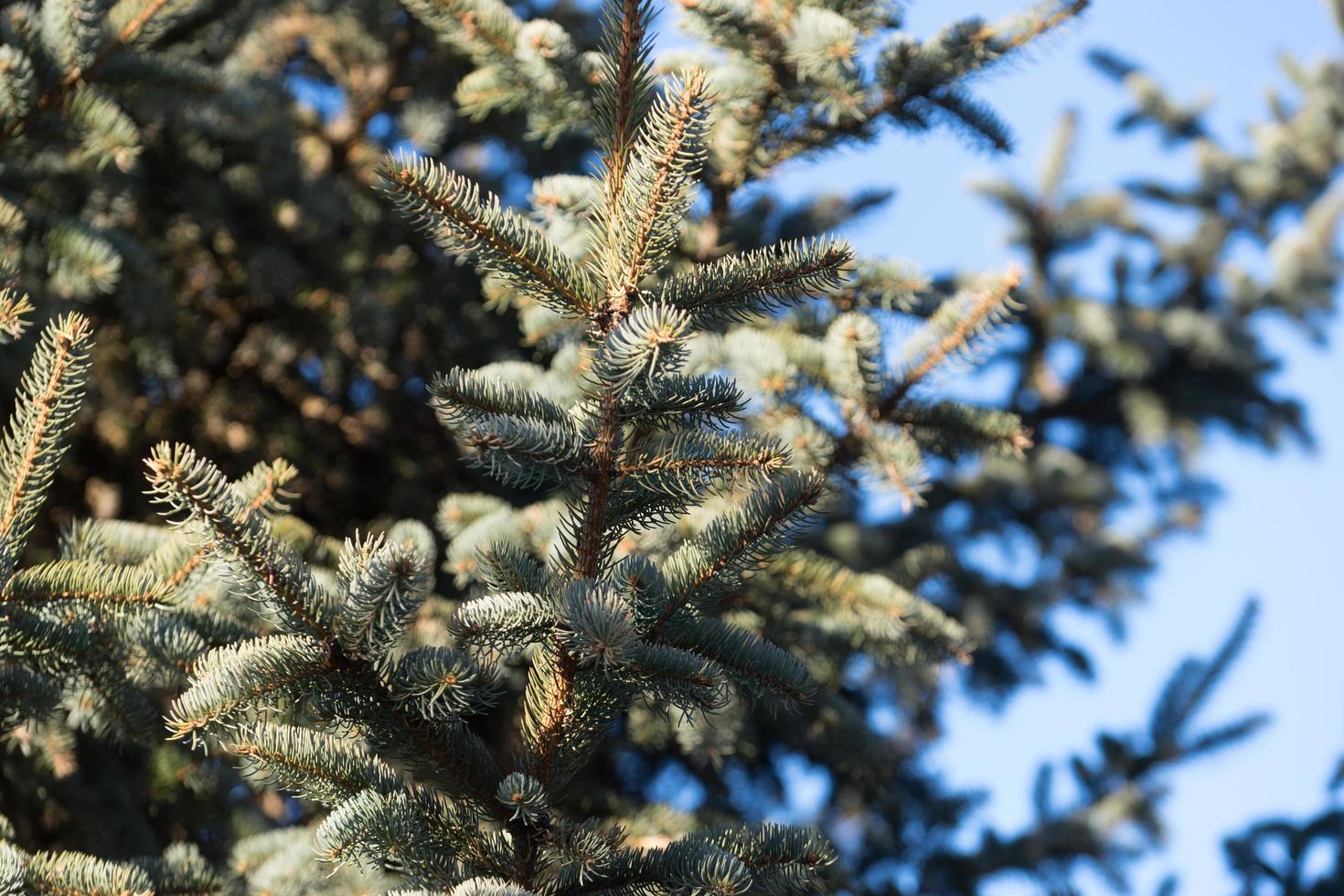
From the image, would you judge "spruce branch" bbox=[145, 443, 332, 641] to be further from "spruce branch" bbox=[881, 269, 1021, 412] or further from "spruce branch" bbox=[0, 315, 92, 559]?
"spruce branch" bbox=[881, 269, 1021, 412]

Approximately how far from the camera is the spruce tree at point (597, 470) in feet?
5.02

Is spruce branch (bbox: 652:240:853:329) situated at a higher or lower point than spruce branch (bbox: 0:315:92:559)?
higher

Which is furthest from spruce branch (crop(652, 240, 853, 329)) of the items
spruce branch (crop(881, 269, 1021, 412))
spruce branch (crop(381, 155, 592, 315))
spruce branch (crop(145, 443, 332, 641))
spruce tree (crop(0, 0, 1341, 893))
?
spruce branch (crop(881, 269, 1021, 412))

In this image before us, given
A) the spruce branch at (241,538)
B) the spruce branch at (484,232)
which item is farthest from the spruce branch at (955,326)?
the spruce branch at (241,538)

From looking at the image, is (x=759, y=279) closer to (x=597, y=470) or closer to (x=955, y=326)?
(x=597, y=470)

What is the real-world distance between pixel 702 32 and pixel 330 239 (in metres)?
1.71

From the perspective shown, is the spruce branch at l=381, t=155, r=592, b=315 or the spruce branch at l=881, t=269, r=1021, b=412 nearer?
the spruce branch at l=381, t=155, r=592, b=315

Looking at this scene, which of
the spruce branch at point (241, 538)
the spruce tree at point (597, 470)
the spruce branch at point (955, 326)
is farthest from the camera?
the spruce branch at point (955, 326)

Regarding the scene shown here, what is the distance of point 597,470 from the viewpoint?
163 cm

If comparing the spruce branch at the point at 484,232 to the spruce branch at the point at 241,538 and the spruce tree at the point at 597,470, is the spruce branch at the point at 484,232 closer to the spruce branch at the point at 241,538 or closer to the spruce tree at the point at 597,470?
the spruce tree at the point at 597,470

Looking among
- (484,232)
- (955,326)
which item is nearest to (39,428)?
(484,232)

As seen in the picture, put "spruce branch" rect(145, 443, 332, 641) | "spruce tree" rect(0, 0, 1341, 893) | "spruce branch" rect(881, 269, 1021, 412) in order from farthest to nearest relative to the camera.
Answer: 1. "spruce branch" rect(881, 269, 1021, 412)
2. "spruce tree" rect(0, 0, 1341, 893)
3. "spruce branch" rect(145, 443, 332, 641)

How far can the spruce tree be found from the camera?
1531 millimetres

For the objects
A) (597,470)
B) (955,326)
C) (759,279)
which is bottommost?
(955,326)
